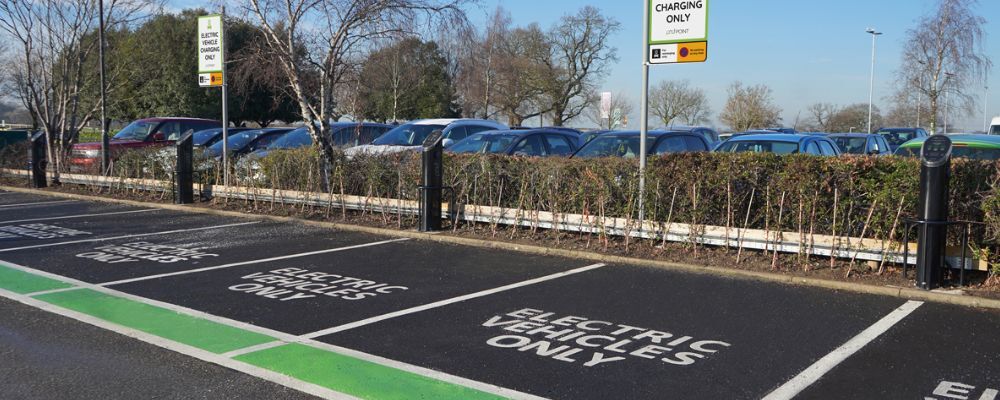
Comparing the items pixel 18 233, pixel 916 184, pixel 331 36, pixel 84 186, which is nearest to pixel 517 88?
pixel 84 186

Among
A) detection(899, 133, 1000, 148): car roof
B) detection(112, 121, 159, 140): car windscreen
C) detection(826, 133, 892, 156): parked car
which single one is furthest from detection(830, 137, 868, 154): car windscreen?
detection(112, 121, 159, 140): car windscreen

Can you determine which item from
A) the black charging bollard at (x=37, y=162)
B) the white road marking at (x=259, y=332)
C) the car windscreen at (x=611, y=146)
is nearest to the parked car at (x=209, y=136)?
the black charging bollard at (x=37, y=162)

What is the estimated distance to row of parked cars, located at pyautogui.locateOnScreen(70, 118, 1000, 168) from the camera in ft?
41.8

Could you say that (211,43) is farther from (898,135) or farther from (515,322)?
(898,135)

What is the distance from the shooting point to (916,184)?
313 inches

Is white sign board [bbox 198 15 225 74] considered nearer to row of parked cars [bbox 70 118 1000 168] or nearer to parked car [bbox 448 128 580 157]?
row of parked cars [bbox 70 118 1000 168]

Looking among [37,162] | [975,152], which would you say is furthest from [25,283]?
[37,162]

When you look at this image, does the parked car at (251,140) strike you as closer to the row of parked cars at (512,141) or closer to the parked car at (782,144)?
the row of parked cars at (512,141)

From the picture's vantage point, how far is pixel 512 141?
14.6 m

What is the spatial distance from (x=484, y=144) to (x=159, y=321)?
9.47 meters

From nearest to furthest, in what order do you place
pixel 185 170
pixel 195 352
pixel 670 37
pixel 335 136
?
pixel 195 352 < pixel 670 37 < pixel 185 170 < pixel 335 136

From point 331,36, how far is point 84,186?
352 inches

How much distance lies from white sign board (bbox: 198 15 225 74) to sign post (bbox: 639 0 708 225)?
8595mm

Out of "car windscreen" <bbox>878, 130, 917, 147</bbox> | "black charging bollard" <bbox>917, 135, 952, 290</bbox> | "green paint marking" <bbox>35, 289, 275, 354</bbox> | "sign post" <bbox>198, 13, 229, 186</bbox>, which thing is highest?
"sign post" <bbox>198, 13, 229, 186</bbox>
